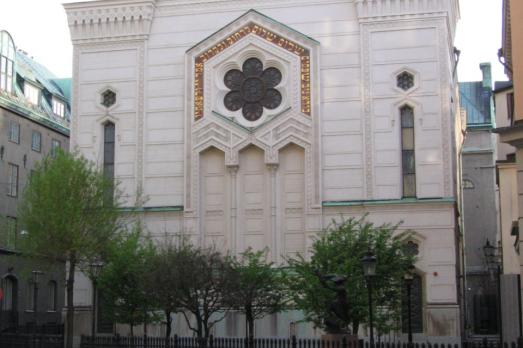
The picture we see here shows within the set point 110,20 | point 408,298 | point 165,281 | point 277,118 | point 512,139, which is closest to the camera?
point 512,139

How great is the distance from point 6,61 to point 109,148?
44.6ft

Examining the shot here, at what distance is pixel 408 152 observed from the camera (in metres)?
41.5

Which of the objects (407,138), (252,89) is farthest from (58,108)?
(407,138)

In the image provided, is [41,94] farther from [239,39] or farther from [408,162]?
[408,162]

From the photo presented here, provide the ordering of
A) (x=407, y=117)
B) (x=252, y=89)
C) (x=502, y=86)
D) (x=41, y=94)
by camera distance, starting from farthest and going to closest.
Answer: (x=41, y=94)
(x=502, y=86)
(x=252, y=89)
(x=407, y=117)

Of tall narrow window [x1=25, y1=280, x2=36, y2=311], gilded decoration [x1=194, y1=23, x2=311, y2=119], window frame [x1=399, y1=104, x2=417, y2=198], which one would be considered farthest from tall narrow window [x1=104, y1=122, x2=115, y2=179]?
window frame [x1=399, y1=104, x2=417, y2=198]

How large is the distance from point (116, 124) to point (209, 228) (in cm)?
704

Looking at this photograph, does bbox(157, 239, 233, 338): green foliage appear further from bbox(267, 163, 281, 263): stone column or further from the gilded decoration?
the gilded decoration

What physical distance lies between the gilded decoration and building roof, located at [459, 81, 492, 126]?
3386 centimetres

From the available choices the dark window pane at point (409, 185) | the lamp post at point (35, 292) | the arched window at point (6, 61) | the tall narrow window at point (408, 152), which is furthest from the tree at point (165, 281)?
the arched window at point (6, 61)

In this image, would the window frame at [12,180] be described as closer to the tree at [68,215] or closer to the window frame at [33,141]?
the window frame at [33,141]

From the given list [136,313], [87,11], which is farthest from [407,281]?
[87,11]

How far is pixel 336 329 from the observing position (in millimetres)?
27156

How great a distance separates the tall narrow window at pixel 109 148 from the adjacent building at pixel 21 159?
7.21m
